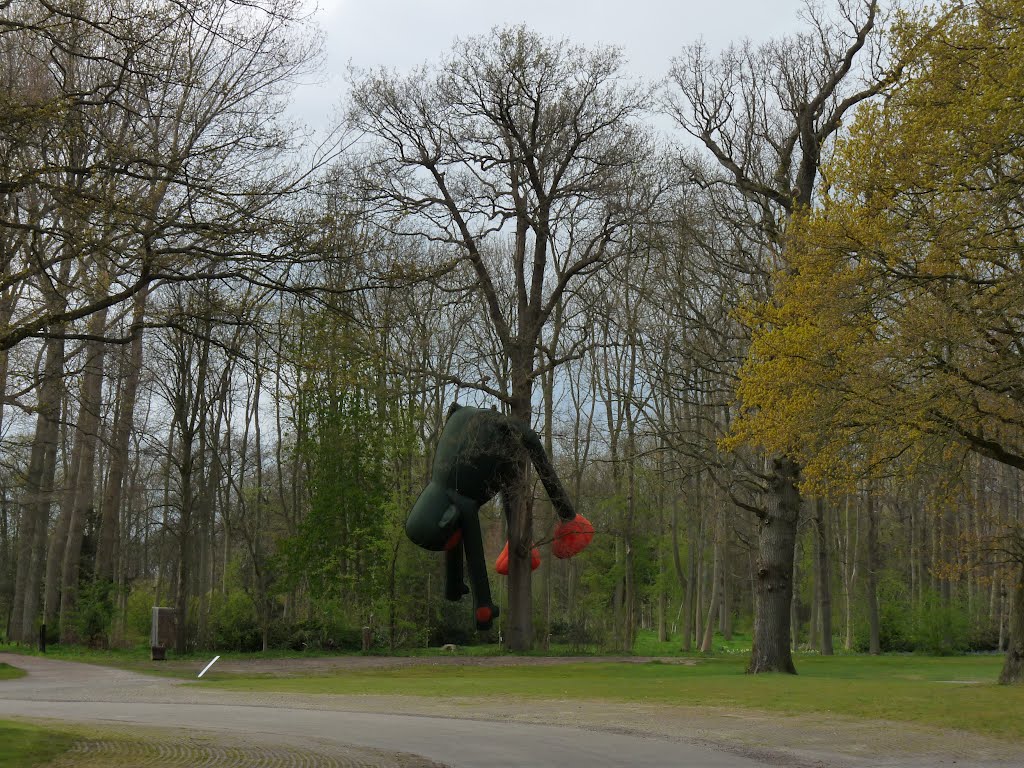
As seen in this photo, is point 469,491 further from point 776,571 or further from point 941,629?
point 941,629

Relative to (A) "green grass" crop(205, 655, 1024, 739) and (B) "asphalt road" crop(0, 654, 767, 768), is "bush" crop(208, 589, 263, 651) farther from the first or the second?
(B) "asphalt road" crop(0, 654, 767, 768)

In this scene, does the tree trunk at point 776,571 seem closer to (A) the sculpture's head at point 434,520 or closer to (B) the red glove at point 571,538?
(B) the red glove at point 571,538

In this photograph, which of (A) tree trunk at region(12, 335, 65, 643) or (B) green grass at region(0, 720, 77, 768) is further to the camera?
(A) tree trunk at region(12, 335, 65, 643)

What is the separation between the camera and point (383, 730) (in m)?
12.3

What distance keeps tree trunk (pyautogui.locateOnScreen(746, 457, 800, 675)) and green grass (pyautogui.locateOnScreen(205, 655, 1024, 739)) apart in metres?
1.53

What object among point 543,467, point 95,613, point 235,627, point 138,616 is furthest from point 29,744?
point 138,616

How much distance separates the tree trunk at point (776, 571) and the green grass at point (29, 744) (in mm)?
16857

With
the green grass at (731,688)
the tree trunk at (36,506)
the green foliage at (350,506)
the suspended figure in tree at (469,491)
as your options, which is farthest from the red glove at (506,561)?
the tree trunk at (36,506)

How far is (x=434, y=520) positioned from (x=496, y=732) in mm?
9571

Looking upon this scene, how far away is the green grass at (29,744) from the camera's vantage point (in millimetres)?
8461

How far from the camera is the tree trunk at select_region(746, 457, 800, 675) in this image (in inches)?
928

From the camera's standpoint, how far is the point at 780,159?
2497cm

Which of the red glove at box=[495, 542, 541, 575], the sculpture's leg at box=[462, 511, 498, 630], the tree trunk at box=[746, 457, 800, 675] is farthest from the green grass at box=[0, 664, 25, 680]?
the tree trunk at box=[746, 457, 800, 675]

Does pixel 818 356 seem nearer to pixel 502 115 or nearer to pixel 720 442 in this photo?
pixel 720 442
